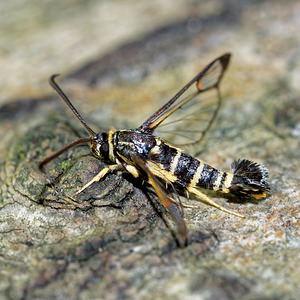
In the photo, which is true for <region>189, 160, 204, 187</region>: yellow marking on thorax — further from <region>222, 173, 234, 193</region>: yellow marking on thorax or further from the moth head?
the moth head

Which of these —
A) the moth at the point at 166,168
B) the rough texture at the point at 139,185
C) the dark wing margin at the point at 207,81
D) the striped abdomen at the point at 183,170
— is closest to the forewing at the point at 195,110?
the dark wing margin at the point at 207,81

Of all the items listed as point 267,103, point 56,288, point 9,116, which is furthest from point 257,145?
point 9,116

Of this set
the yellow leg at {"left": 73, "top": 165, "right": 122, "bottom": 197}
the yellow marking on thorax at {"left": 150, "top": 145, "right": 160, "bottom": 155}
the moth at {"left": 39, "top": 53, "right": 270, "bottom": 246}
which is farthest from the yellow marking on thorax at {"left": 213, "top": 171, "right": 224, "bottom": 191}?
the yellow leg at {"left": 73, "top": 165, "right": 122, "bottom": 197}

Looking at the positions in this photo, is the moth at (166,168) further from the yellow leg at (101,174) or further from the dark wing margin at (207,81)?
the dark wing margin at (207,81)

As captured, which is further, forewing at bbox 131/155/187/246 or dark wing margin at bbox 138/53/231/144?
dark wing margin at bbox 138/53/231/144

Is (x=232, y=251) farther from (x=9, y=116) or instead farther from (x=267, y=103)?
(x=9, y=116)

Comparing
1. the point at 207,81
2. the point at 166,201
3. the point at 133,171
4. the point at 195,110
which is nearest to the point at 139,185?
the point at 133,171
